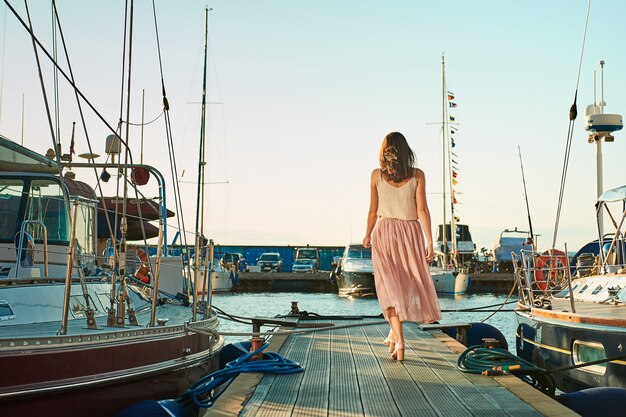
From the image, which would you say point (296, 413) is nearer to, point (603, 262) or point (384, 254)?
point (384, 254)

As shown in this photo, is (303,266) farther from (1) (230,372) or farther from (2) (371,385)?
(2) (371,385)

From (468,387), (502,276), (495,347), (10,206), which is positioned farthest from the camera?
(502,276)

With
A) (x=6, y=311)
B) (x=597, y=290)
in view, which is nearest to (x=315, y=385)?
(x=6, y=311)

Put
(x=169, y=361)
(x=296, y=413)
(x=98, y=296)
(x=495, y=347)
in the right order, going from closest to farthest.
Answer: (x=296, y=413) → (x=495, y=347) → (x=169, y=361) → (x=98, y=296)

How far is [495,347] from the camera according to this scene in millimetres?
7527

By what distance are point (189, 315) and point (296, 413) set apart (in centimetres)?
500

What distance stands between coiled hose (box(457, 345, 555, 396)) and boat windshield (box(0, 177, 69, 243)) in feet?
18.0

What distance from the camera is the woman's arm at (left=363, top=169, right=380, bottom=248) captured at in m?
7.81

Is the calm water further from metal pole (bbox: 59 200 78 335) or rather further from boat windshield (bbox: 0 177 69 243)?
metal pole (bbox: 59 200 78 335)

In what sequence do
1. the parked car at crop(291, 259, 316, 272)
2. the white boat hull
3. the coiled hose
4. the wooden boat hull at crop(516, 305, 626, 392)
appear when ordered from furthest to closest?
the parked car at crop(291, 259, 316, 272), the white boat hull, the wooden boat hull at crop(516, 305, 626, 392), the coiled hose

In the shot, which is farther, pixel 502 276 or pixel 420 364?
pixel 502 276

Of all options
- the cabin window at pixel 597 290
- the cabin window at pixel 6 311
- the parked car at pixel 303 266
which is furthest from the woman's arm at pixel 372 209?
the parked car at pixel 303 266

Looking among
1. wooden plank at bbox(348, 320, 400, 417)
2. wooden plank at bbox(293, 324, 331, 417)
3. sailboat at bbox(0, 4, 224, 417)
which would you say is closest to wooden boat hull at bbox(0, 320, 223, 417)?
sailboat at bbox(0, 4, 224, 417)

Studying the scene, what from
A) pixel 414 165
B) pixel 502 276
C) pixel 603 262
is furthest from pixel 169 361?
pixel 502 276
